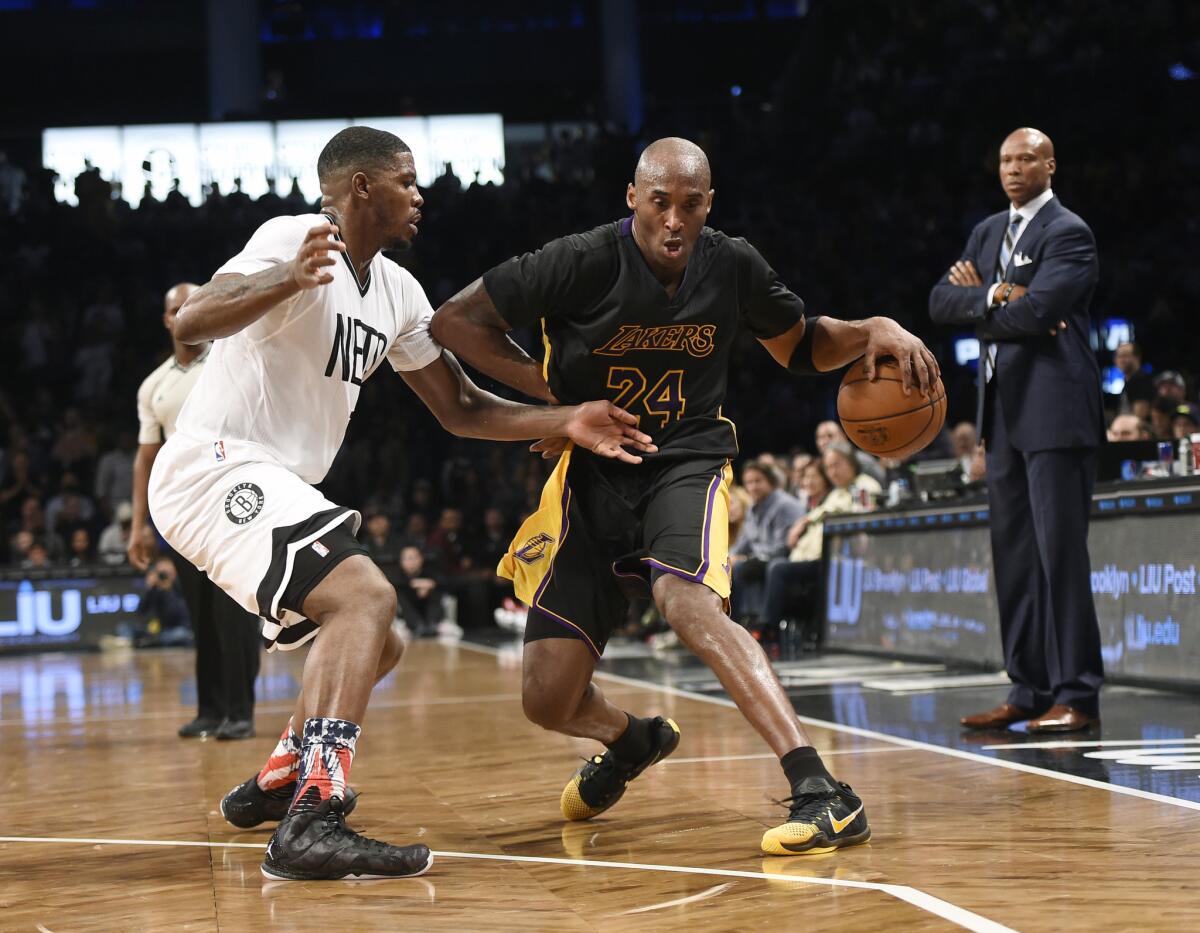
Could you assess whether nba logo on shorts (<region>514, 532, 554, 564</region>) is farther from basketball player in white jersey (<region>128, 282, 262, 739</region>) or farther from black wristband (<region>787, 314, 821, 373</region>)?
basketball player in white jersey (<region>128, 282, 262, 739</region>)

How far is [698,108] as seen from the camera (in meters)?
23.7

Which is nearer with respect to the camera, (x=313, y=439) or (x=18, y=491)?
(x=313, y=439)

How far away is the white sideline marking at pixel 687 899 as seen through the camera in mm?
2803

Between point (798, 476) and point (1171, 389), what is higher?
point (1171, 389)

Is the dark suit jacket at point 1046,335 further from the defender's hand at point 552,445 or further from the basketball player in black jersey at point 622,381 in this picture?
the defender's hand at point 552,445

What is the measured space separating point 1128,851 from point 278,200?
18.6 metres

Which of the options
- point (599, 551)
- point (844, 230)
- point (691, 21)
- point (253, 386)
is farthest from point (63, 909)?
point (691, 21)

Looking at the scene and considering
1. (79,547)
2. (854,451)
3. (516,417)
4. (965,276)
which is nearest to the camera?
(516,417)

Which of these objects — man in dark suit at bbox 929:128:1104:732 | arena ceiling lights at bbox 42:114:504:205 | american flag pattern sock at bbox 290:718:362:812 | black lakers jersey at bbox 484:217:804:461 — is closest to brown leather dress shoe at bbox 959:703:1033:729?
man in dark suit at bbox 929:128:1104:732

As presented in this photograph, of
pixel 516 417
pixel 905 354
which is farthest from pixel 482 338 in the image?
pixel 905 354

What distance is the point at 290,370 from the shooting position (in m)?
3.67

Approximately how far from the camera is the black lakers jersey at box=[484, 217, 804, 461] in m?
3.85

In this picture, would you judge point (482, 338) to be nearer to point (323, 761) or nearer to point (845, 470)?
point (323, 761)

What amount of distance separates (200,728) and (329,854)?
11.5 ft
